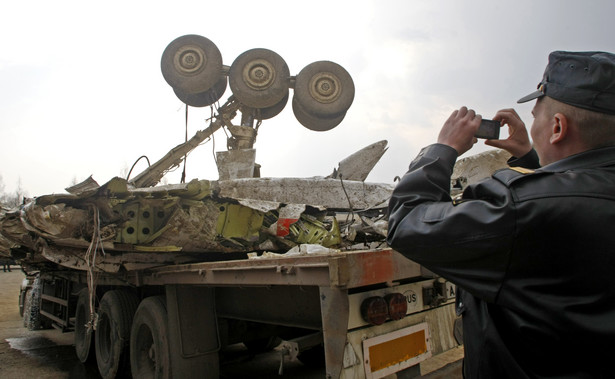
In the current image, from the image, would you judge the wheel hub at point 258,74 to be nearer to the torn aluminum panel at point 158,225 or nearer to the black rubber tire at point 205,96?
the black rubber tire at point 205,96

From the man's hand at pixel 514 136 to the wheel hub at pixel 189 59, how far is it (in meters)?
7.97

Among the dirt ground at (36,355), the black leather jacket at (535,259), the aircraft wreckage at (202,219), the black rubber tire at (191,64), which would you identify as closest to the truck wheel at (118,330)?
the aircraft wreckage at (202,219)

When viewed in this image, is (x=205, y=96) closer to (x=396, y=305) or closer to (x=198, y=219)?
(x=198, y=219)

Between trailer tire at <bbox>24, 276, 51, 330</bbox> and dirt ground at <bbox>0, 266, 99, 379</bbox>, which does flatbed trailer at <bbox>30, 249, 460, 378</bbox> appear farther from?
trailer tire at <bbox>24, 276, 51, 330</bbox>

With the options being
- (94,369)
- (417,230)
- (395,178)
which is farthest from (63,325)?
(417,230)

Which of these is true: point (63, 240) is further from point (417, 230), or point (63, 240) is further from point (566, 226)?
point (566, 226)

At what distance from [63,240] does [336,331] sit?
317cm

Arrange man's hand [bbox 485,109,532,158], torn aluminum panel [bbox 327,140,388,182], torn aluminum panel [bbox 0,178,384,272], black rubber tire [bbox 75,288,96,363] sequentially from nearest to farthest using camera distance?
1. man's hand [bbox 485,109,532,158]
2. torn aluminum panel [bbox 0,178,384,272]
3. black rubber tire [bbox 75,288,96,363]
4. torn aluminum panel [bbox 327,140,388,182]

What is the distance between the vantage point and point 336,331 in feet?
6.89

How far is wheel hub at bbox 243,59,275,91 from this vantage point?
8.58m

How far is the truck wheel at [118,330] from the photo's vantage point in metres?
4.78

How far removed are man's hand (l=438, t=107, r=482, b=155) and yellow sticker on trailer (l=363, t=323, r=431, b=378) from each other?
3.88ft

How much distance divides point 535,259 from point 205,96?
8873 millimetres

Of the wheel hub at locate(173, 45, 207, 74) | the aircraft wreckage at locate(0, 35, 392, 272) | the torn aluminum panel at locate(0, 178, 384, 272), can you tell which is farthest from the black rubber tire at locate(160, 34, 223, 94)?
the torn aluminum panel at locate(0, 178, 384, 272)
